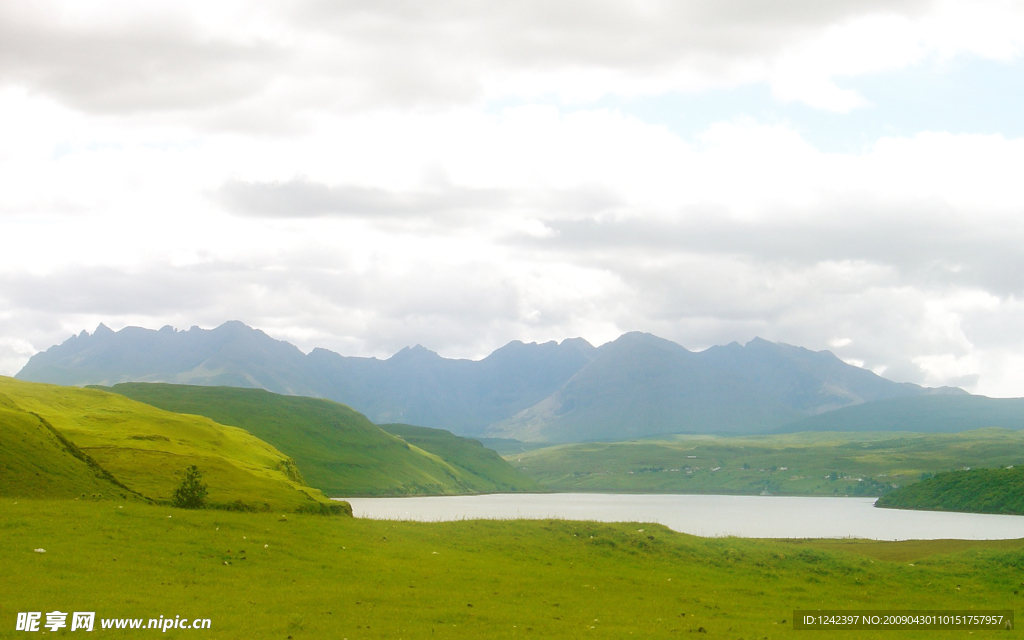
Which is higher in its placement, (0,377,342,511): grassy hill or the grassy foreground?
(0,377,342,511): grassy hill

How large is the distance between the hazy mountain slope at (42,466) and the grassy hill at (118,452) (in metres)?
0.07

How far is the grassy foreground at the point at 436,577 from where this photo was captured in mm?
32312

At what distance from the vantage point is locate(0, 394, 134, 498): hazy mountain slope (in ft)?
181

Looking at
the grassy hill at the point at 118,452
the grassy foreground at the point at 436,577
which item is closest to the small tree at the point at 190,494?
the grassy hill at the point at 118,452

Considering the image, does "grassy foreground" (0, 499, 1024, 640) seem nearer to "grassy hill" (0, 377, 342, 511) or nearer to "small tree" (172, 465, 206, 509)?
"small tree" (172, 465, 206, 509)

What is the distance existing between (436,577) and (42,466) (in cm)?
3414

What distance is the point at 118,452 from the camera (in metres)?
89.5

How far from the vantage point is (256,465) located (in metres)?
130

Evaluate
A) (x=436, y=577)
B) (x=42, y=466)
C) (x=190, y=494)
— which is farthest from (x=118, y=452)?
(x=436, y=577)

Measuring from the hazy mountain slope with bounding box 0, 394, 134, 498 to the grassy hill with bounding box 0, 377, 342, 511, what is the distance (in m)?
0.07

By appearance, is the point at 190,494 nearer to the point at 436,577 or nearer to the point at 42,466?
the point at 42,466

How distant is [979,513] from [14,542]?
206344 millimetres

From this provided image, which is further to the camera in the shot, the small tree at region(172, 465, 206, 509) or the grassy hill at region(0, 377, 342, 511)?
the grassy hill at region(0, 377, 342, 511)

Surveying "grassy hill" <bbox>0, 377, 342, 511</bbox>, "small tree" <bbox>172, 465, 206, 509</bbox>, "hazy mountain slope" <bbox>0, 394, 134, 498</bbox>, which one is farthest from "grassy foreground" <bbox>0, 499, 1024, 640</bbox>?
"grassy hill" <bbox>0, 377, 342, 511</bbox>
